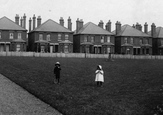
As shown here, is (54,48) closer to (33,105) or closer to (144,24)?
(144,24)

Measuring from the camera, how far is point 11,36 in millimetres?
54625

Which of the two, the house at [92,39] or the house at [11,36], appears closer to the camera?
the house at [11,36]

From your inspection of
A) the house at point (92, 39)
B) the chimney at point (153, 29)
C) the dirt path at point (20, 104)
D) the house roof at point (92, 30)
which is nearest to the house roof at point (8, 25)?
the house at point (92, 39)

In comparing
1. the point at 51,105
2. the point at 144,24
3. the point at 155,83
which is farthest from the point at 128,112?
the point at 144,24

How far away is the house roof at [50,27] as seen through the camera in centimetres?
5641

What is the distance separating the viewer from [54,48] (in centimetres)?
5666

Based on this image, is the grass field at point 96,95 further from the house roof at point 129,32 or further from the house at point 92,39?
the house roof at point 129,32

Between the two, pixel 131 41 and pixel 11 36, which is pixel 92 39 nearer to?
pixel 131 41

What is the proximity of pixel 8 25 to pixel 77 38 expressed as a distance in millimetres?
14333

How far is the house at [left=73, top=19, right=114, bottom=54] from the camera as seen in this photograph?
58625 millimetres

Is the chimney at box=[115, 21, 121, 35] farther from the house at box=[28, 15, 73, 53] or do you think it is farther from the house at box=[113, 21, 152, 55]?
the house at box=[28, 15, 73, 53]

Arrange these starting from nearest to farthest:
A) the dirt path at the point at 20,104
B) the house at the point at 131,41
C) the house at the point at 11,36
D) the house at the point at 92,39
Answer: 1. the dirt path at the point at 20,104
2. the house at the point at 11,36
3. the house at the point at 92,39
4. the house at the point at 131,41

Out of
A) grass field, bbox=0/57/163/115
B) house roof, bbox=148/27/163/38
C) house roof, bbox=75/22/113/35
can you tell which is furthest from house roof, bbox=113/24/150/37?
grass field, bbox=0/57/163/115

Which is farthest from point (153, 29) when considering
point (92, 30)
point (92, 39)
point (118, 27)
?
point (92, 39)
